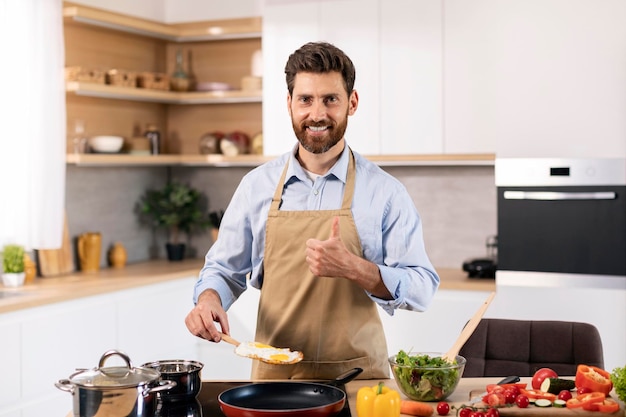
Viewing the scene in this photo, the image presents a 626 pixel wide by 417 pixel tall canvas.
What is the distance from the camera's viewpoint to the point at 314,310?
2.60 metres

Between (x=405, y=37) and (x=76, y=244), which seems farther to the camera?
(x=76, y=244)

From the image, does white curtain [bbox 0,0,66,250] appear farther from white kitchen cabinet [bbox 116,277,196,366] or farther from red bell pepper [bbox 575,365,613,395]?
red bell pepper [bbox 575,365,613,395]

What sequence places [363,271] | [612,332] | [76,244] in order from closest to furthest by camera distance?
1. [363,271]
2. [612,332]
3. [76,244]

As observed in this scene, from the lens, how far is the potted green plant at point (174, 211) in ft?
18.7

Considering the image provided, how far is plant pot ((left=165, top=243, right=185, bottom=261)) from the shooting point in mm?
5730

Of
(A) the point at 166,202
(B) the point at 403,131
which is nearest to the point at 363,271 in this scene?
(B) the point at 403,131

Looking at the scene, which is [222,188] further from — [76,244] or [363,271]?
[363,271]

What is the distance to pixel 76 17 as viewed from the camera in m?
4.82

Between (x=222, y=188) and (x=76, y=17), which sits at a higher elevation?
(x=76, y=17)

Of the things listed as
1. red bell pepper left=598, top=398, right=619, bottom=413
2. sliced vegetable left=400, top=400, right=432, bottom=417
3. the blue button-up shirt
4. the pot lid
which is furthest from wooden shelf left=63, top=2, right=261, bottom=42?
red bell pepper left=598, top=398, right=619, bottom=413

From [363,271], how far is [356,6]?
2.85 meters

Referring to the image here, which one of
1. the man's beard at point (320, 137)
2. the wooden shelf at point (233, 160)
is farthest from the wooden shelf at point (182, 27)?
the man's beard at point (320, 137)

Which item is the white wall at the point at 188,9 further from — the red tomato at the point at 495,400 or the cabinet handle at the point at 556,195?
the red tomato at the point at 495,400

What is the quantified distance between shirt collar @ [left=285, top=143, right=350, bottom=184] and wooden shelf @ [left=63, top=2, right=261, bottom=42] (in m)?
2.61
